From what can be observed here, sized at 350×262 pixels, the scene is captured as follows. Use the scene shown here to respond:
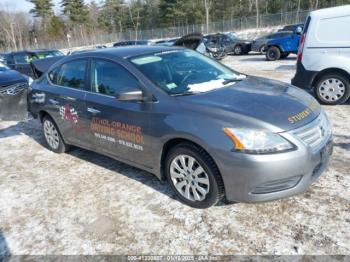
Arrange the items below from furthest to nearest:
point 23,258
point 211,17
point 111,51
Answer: point 211,17, point 111,51, point 23,258

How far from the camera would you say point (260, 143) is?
8.83 ft

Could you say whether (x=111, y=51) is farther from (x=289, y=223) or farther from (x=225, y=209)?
(x=289, y=223)

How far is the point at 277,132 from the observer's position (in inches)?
106

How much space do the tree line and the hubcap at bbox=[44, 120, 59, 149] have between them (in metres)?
49.5

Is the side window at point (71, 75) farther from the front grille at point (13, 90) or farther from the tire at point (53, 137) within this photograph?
the front grille at point (13, 90)

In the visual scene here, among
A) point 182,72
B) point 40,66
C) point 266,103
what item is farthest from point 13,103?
point 266,103

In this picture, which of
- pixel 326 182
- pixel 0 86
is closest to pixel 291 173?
pixel 326 182

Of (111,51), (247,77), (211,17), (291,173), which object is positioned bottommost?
(291,173)

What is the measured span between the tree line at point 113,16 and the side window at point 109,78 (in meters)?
50.2

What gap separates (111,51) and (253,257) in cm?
293

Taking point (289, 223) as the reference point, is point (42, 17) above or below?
above

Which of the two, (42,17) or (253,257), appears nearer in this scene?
(253,257)

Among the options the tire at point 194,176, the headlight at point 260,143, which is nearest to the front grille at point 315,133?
the headlight at point 260,143

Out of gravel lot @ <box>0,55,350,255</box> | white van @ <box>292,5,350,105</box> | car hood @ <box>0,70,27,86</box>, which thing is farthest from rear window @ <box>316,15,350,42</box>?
car hood @ <box>0,70,27,86</box>
